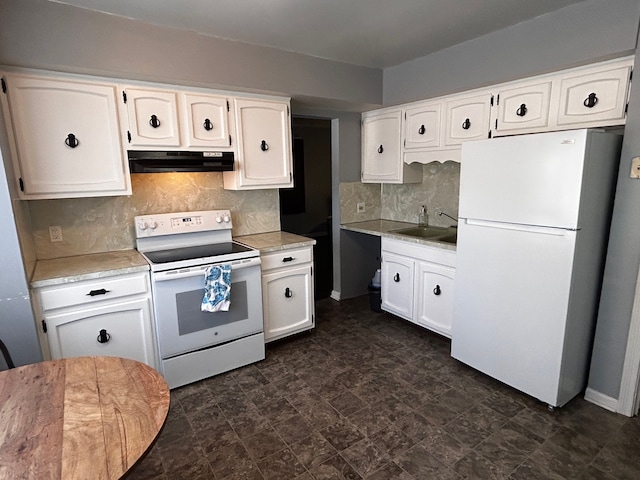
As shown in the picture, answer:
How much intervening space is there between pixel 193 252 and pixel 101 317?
27.9 inches

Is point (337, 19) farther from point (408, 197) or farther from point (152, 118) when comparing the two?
point (408, 197)

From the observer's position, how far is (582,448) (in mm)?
1861

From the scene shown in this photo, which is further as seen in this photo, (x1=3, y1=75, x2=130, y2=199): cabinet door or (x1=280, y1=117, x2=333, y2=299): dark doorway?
(x1=280, y1=117, x2=333, y2=299): dark doorway

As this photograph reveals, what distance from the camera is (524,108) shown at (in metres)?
2.44

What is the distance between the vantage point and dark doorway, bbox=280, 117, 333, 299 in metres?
4.32

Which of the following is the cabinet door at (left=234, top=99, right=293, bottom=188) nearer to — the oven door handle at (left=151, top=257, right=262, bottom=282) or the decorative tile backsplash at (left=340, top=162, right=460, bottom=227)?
the oven door handle at (left=151, top=257, right=262, bottom=282)

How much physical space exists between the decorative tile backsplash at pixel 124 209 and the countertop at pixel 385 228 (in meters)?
1.10

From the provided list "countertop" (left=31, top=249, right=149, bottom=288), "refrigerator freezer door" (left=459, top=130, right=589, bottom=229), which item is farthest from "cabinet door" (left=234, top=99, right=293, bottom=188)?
"refrigerator freezer door" (left=459, top=130, right=589, bottom=229)

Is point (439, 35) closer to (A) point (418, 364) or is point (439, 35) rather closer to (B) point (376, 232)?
(B) point (376, 232)

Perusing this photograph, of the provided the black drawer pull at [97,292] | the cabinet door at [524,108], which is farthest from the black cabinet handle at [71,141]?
the cabinet door at [524,108]

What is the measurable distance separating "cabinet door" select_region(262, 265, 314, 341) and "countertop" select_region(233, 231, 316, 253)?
20 centimetres

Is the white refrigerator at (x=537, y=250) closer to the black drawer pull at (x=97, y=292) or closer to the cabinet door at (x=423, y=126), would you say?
the cabinet door at (x=423, y=126)

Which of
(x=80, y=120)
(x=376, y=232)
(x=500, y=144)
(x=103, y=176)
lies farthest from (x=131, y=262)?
(x=500, y=144)

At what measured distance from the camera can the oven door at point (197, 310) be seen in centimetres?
232
